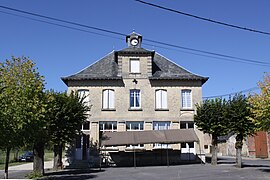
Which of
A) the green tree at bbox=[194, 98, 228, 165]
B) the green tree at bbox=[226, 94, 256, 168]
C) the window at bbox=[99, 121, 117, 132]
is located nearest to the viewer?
the green tree at bbox=[226, 94, 256, 168]

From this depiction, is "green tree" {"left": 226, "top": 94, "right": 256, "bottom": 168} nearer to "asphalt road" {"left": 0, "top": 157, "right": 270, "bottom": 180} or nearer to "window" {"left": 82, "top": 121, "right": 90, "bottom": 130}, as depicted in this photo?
"asphalt road" {"left": 0, "top": 157, "right": 270, "bottom": 180}

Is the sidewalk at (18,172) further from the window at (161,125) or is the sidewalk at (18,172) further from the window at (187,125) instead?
the window at (187,125)

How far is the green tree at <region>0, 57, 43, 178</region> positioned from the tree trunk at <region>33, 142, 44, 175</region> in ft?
14.4

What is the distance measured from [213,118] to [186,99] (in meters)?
5.29

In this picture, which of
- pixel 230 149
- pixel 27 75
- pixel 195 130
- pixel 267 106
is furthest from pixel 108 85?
pixel 230 149

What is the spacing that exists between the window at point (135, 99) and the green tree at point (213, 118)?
19.1 ft

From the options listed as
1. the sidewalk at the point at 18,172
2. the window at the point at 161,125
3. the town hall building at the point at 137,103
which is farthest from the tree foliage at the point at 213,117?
the sidewalk at the point at 18,172

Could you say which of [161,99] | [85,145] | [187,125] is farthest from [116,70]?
[187,125]

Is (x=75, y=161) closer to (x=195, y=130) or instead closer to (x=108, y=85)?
(x=108, y=85)

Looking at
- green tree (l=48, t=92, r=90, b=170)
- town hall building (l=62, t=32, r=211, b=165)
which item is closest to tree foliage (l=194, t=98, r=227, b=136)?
town hall building (l=62, t=32, r=211, b=165)

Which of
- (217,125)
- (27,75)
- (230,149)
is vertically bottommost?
(230,149)

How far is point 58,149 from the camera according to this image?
24.4 metres

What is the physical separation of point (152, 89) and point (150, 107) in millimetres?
1631

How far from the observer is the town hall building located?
2841 cm
